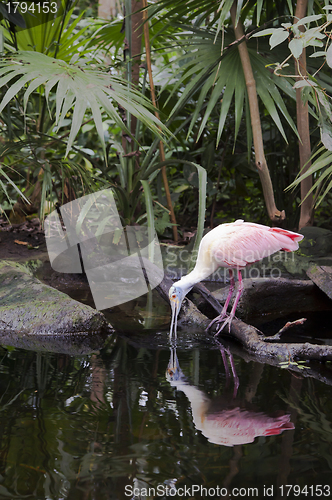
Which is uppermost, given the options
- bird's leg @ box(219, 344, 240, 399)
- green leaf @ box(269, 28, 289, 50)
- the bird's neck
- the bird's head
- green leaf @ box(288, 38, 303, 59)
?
green leaf @ box(269, 28, 289, 50)

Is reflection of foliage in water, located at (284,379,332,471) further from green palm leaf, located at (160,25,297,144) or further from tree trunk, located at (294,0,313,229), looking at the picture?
green palm leaf, located at (160,25,297,144)

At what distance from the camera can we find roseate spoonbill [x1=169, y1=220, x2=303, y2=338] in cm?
271

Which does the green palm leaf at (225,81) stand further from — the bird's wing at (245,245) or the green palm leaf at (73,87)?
the bird's wing at (245,245)

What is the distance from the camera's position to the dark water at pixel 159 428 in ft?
4.33

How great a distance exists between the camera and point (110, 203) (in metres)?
4.08

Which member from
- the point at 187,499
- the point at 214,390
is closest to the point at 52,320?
the point at 214,390

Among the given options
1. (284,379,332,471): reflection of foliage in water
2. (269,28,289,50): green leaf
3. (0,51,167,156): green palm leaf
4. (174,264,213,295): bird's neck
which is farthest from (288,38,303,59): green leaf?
(174,264,213,295): bird's neck

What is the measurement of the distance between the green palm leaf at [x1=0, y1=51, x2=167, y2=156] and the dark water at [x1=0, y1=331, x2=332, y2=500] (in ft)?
3.90

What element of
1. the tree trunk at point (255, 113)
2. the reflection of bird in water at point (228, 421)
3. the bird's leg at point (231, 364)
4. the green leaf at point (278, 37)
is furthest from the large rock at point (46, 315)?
the tree trunk at point (255, 113)

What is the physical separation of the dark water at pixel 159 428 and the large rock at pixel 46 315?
0.96 feet

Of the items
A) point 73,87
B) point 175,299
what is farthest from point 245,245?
point 73,87

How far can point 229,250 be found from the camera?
2713 millimetres

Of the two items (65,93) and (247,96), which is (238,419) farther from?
(247,96)

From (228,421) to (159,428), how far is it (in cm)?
27
